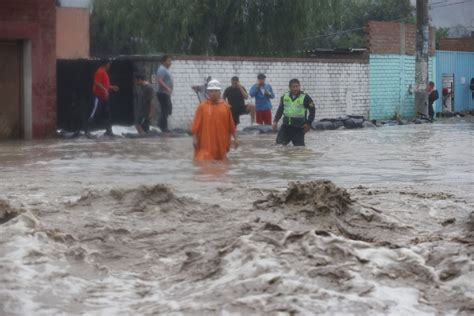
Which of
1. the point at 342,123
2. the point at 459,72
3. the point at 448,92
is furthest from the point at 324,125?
the point at 459,72

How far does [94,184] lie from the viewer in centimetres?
1276

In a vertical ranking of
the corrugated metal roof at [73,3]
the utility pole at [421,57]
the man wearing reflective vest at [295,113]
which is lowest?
the man wearing reflective vest at [295,113]

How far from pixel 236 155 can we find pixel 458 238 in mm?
9916

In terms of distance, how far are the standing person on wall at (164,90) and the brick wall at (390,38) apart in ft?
32.9

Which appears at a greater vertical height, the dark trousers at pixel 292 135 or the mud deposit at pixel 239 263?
the dark trousers at pixel 292 135

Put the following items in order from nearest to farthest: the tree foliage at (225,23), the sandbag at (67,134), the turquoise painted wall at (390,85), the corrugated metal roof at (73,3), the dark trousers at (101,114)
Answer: the sandbag at (67,134), the dark trousers at (101,114), the turquoise painted wall at (390,85), the tree foliage at (225,23), the corrugated metal roof at (73,3)

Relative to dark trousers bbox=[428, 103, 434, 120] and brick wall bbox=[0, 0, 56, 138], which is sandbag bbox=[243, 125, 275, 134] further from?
dark trousers bbox=[428, 103, 434, 120]

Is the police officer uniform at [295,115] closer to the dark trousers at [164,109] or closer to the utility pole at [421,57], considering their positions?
the dark trousers at [164,109]

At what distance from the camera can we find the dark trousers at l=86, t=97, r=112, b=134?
894 inches

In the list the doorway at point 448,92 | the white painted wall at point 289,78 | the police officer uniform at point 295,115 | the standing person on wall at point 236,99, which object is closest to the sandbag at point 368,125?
the white painted wall at point 289,78

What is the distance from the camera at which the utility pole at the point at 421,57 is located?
31688 mm

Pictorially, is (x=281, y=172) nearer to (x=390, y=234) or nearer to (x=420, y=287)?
(x=390, y=234)

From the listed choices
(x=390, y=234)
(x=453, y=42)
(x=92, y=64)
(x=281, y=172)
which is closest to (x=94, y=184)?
(x=281, y=172)

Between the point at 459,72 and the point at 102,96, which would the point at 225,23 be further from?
the point at 102,96
